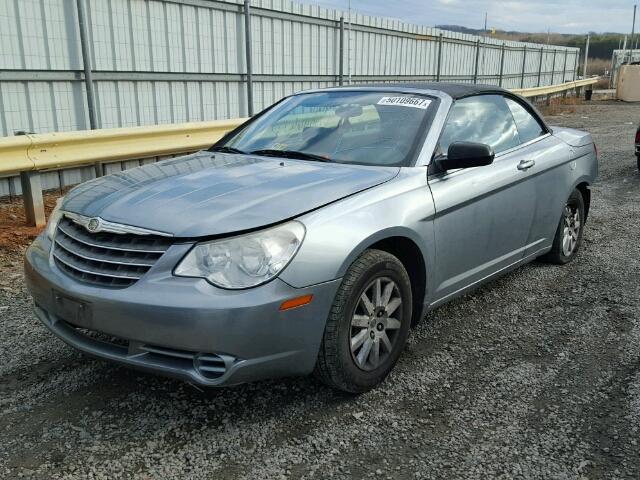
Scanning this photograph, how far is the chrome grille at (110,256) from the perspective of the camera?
2605 mm

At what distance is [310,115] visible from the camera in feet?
13.4

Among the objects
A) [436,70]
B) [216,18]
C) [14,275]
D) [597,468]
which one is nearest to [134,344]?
[597,468]

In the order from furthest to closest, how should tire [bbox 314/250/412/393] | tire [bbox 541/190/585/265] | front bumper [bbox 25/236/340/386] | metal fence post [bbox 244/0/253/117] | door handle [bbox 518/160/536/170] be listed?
metal fence post [bbox 244/0/253/117] → tire [bbox 541/190/585/265] → door handle [bbox 518/160/536/170] → tire [bbox 314/250/412/393] → front bumper [bbox 25/236/340/386]

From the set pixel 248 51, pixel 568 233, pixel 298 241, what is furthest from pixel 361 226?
pixel 248 51

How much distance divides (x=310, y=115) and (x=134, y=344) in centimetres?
215

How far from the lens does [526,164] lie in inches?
167

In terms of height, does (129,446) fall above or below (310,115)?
below

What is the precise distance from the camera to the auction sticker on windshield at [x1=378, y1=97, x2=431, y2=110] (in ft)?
12.4

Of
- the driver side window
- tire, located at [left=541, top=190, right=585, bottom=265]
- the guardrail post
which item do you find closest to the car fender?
the driver side window

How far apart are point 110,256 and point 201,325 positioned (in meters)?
0.61

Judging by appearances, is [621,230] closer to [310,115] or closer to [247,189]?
[310,115]

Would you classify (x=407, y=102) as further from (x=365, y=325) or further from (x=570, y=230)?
(x=570, y=230)

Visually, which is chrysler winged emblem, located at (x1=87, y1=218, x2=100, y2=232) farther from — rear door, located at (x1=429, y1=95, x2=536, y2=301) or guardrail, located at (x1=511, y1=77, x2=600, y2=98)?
guardrail, located at (x1=511, y1=77, x2=600, y2=98)

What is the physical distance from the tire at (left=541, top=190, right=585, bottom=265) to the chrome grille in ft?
11.8
